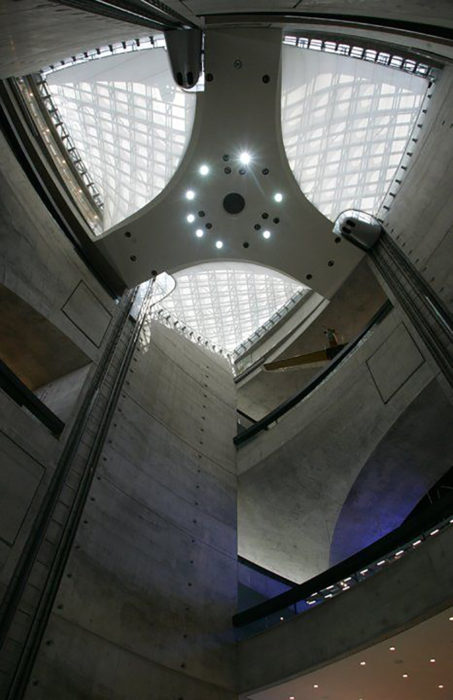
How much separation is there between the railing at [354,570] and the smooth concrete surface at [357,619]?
170mm

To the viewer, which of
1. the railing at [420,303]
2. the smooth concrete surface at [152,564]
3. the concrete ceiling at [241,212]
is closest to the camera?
the smooth concrete surface at [152,564]

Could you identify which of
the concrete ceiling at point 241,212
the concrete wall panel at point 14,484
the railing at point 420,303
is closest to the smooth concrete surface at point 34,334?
the concrete wall panel at point 14,484

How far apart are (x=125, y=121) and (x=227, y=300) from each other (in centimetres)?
1335

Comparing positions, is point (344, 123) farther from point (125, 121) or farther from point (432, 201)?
Result: point (125, 121)

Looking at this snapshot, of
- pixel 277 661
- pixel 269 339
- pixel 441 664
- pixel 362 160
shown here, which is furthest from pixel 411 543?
pixel 362 160

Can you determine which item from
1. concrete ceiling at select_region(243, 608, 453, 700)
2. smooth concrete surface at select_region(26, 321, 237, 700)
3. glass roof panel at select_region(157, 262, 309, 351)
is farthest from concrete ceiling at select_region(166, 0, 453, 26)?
glass roof panel at select_region(157, 262, 309, 351)

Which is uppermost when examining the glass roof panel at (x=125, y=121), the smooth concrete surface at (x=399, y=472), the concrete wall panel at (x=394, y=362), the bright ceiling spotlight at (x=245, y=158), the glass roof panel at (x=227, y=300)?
the glass roof panel at (x=227, y=300)

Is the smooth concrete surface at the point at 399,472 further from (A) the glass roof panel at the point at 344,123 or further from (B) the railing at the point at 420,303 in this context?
(A) the glass roof panel at the point at 344,123

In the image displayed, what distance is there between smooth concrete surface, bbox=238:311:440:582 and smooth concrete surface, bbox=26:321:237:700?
1408 millimetres

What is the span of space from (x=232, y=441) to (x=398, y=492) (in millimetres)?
5736

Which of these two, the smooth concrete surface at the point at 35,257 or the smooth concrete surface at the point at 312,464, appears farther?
the smooth concrete surface at the point at 312,464

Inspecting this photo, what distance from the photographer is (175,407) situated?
571 inches

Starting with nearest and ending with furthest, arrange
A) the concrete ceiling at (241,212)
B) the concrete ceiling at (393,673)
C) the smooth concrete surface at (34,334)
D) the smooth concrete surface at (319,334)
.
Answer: the concrete ceiling at (393,673) → the smooth concrete surface at (34,334) → the concrete ceiling at (241,212) → the smooth concrete surface at (319,334)

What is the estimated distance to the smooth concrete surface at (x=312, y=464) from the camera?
41.4 ft
